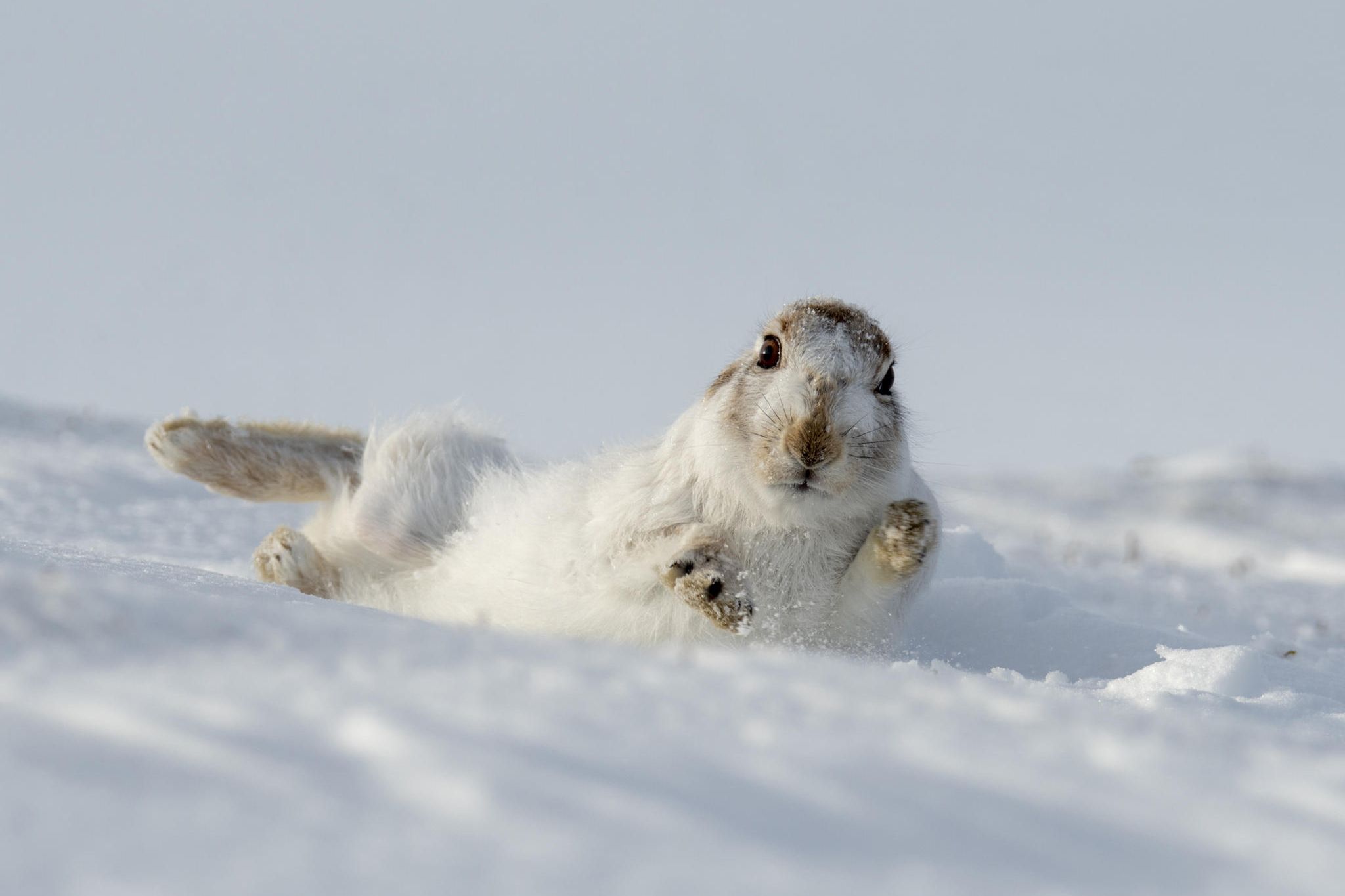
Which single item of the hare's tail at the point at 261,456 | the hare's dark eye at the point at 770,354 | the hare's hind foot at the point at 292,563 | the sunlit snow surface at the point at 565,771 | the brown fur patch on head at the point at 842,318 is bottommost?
the sunlit snow surface at the point at 565,771

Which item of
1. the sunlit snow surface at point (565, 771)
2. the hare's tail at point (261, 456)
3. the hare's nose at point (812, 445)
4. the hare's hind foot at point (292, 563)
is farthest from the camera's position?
the hare's tail at point (261, 456)

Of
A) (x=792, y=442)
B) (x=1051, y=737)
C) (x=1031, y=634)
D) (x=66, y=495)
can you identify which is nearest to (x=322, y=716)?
(x=1051, y=737)

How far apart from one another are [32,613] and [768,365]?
2.23 metres

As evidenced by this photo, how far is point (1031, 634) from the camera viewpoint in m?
4.43

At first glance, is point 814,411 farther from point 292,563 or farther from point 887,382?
point 292,563

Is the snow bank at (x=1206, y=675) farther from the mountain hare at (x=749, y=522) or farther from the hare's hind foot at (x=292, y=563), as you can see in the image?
the hare's hind foot at (x=292, y=563)

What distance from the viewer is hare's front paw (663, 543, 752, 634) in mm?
3250

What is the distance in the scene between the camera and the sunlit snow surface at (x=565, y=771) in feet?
4.51

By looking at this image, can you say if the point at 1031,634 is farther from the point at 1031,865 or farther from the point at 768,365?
the point at 1031,865

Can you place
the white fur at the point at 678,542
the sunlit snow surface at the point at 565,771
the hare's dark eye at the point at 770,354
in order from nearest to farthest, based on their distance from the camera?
the sunlit snow surface at the point at 565,771, the white fur at the point at 678,542, the hare's dark eye at the point at 770,354

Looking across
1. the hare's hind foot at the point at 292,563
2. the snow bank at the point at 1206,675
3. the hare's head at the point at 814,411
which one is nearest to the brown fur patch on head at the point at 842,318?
the hare's head at the point at 814,411

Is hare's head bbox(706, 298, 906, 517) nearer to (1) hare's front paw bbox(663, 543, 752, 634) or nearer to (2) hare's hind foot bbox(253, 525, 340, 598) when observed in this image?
(1) hare's front paw bbox(663, 543, 752, 634)

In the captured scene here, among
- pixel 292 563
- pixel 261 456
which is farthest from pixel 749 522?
pixel 261 456

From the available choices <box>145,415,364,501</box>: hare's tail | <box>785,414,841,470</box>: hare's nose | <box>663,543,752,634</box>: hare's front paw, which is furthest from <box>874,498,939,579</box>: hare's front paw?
<box>145,415,364,501</box>: hare's tail
